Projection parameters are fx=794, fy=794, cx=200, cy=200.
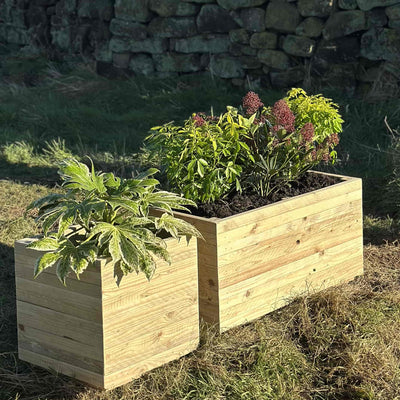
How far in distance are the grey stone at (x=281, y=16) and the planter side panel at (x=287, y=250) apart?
3.88m

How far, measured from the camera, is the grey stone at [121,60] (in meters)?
9.34

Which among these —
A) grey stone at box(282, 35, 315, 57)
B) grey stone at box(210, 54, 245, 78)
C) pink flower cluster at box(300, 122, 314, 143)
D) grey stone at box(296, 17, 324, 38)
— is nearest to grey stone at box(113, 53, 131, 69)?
grey stone at box(210, 54, 245, 78)

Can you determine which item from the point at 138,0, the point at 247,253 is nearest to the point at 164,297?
the point at 247,253

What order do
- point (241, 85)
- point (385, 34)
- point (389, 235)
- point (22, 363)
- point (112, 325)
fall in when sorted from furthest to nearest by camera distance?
point (241, 85), point (385, 34), point (389, 235), point (22, 363), point (112, 325)

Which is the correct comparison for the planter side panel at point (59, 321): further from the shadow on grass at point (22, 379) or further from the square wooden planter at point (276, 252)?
the square wooden planter at point (276, 252)

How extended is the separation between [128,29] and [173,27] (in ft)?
2.12

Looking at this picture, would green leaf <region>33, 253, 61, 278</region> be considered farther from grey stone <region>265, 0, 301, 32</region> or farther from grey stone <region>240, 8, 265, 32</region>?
grey stone <region>240, 8, 265, 32</region>

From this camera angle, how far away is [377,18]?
7387mm

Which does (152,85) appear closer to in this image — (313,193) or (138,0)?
(138,0)

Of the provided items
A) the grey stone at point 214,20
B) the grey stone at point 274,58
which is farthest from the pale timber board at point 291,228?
the grey stone at point 214,20

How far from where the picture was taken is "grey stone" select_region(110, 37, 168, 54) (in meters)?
9.02

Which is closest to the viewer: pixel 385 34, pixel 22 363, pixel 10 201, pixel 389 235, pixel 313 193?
pixel 22 363

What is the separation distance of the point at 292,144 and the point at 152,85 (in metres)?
5.00

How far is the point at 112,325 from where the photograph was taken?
3139 mm
